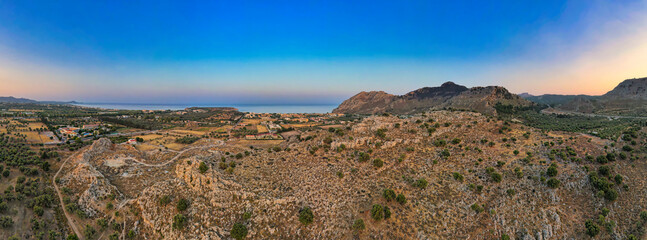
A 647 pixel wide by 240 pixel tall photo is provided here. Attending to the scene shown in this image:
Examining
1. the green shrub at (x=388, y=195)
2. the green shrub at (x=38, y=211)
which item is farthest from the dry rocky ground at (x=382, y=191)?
the green shrub at (x=38, y=211)

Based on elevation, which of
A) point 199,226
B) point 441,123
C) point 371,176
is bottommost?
point 199,226

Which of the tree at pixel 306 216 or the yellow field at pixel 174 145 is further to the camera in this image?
the yellow field at pixel 174 145

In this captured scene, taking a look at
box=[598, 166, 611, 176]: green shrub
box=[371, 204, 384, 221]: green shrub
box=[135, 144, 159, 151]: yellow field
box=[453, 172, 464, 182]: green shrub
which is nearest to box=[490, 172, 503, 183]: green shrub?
box=[453, 172, 464, 182]: green shrub

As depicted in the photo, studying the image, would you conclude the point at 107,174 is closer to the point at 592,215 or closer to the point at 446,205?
the point at 446,205

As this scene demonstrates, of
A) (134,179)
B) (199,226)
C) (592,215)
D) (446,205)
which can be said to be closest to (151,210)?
(199,226)

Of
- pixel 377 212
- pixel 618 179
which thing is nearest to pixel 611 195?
pixel 618 179

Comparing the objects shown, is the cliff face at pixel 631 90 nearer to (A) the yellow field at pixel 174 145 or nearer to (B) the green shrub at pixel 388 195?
(B) the green shrub at pixel 388 195

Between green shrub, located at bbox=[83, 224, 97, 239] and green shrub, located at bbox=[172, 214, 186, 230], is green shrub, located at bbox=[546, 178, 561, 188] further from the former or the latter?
green shrub, located at bbox=[83, 224, 97, 239]
